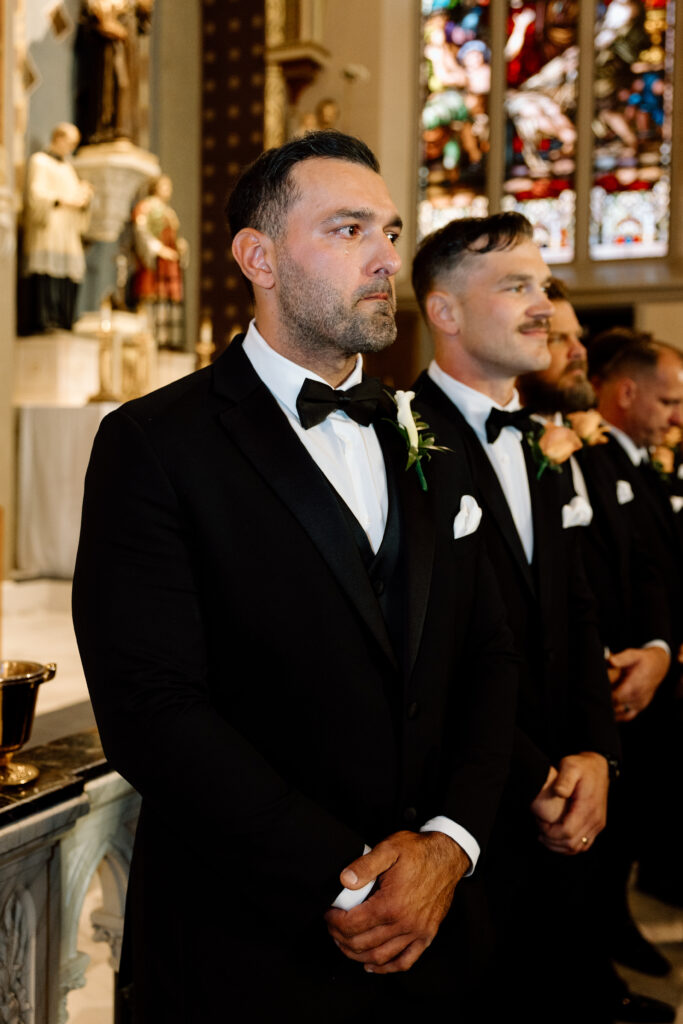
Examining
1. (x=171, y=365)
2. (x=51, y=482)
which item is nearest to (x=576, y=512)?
(x=51, y=482)

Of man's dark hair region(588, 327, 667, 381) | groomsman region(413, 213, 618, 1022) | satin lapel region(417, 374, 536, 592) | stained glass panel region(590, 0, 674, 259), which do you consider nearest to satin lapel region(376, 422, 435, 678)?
groomsman region(413, 213, 618, 1022)

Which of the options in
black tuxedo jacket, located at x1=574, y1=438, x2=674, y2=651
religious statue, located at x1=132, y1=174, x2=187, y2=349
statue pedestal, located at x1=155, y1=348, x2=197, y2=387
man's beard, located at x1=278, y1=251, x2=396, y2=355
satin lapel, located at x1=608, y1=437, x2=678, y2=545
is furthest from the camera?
statue pedestal, located at x1=155, y1=348, x2=197, y2=387

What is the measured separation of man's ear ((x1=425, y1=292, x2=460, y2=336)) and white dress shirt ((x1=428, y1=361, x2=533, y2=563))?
0.14 m

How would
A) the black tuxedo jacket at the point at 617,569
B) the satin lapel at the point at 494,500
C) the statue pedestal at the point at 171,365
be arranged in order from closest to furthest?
1. the satin lapel at the point at 494,500
2. the black tuxedo jacket at the point at 617,569
3. the statue pedestal at the point at 171,365

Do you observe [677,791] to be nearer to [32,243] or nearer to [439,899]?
[439,899]

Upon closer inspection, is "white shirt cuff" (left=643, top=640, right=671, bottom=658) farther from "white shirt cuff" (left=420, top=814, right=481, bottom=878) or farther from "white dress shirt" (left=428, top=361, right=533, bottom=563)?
"white shirt cuff" (left=420, top=814, right=481, bottom=878)

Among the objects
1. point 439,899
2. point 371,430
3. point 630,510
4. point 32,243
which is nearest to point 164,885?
point 439,899

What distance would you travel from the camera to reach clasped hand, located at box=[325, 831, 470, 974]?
1.45 metres

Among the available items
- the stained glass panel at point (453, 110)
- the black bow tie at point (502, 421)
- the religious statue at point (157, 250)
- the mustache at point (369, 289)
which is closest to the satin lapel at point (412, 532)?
the mustache at point (369, 289)

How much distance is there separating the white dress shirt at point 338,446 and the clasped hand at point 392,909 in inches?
7.0

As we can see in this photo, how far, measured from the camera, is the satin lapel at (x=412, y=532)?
5.36 feet

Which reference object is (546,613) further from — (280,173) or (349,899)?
(280,173)

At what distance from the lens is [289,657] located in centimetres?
157

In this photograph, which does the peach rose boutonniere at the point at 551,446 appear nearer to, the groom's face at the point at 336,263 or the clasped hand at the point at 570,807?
the clasped hand at the point at 570,807
